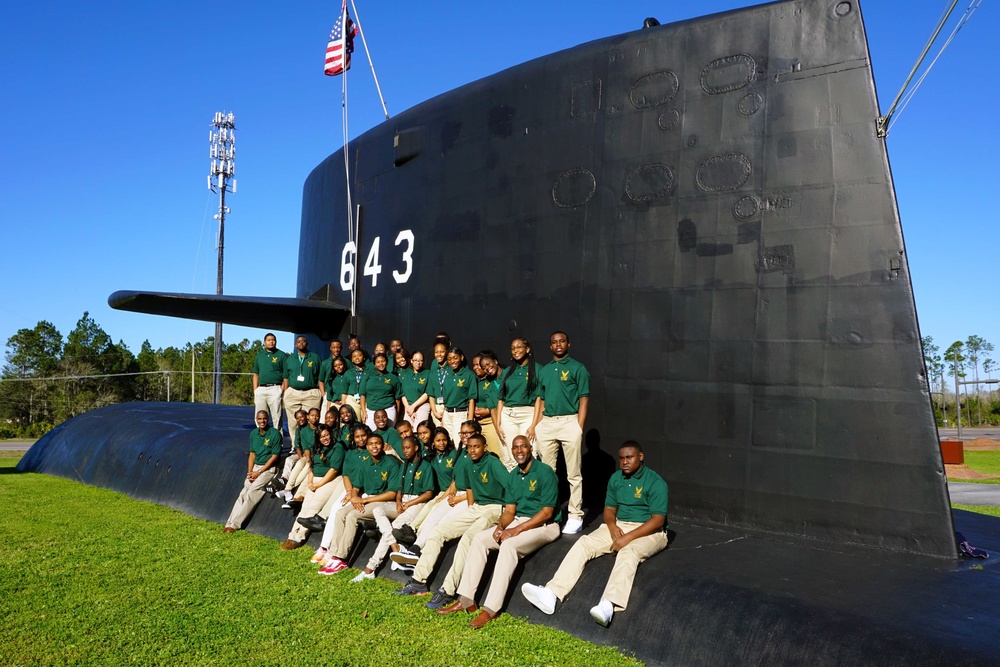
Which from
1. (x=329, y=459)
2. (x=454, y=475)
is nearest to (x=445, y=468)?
(x=454, y=475)

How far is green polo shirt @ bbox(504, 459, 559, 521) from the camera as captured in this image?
19.6 feet

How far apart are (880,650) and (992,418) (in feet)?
205

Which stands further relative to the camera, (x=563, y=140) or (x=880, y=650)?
(x=563, y=140)

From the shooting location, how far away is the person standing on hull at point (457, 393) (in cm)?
734

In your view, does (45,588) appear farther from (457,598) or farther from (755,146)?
(755,146)

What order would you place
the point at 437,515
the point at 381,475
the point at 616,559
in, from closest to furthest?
1. the point at 616,559
2. the point at 437,515
3. the point at 381,475

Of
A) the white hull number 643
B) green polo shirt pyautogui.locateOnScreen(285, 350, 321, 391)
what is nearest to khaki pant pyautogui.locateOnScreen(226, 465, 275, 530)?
green polo shirt pyautogui.locateOnScreen(285, 350, 321, 391)

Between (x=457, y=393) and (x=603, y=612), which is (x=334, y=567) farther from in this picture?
(x=603, y=612)

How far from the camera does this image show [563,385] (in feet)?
20.0

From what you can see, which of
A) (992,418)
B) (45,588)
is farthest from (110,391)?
(992,418)

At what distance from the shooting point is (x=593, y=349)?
246 inches

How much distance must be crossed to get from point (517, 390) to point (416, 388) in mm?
1701

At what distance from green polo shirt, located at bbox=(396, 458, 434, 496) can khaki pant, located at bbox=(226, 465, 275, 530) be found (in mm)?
2450

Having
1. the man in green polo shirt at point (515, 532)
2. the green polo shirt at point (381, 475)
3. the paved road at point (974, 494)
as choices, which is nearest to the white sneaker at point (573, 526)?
the man in green polo shirt at point (515, 532)
